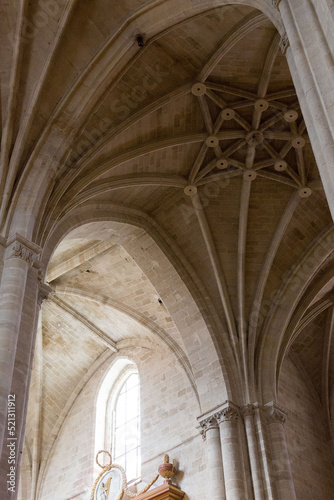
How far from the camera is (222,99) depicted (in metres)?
11.4

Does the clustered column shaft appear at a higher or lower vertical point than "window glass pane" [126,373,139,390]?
lower

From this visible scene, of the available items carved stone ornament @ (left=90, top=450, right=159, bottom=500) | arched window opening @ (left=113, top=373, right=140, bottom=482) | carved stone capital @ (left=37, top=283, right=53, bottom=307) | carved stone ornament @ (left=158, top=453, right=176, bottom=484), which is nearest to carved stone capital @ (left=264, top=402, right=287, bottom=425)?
carved stone ornament @ (left=158, top=453, right=176, bottom=484)

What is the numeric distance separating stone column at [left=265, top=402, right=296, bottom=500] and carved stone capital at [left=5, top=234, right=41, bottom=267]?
573 centimetres

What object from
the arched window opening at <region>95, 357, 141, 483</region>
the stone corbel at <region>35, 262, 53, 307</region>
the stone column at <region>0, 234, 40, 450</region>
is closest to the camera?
the stone column at <region>0, 234, 40, 450</region>

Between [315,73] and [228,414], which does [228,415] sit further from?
[315,73]

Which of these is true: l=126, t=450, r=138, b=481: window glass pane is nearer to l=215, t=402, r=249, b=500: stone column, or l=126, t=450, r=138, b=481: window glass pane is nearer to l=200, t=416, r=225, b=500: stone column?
l=200, t=416, r=225, b=500: stone column

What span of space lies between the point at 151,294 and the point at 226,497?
201 inches

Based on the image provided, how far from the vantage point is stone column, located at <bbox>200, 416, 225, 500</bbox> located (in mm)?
10508

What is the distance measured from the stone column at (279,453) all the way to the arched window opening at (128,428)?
3.60 meters

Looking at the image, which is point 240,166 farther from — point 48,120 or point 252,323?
point 48,120

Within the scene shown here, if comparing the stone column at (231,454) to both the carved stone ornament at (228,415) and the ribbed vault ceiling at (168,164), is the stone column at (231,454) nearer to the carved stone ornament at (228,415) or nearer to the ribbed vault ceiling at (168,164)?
the carved stone ornament at (228,415)

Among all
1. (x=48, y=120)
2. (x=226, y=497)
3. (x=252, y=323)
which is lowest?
(x=226, y=497)

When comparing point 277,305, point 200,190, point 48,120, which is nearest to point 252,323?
point 277,305

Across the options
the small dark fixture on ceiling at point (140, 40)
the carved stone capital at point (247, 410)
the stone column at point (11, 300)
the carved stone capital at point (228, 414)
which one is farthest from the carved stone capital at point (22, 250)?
the carved stone capital at point (247, 410)
